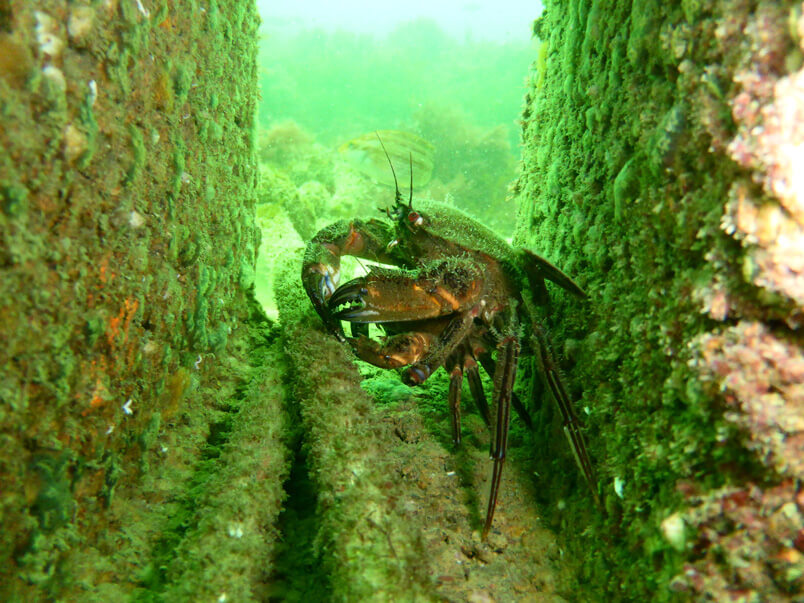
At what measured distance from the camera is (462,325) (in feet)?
9.29

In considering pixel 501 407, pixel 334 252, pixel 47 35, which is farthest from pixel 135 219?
pixel 501 407

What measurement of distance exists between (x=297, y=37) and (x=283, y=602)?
39.2m

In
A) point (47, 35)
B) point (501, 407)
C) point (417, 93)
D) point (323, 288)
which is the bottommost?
point (501, 407)

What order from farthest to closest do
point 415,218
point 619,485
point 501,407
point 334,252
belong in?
point 334,252 < point 415,218 < point 501,407 < point 619,485

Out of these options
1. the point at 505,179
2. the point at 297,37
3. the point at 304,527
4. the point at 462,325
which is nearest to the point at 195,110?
the point at 462,325

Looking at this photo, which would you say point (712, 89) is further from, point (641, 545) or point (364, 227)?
point (364, 227)

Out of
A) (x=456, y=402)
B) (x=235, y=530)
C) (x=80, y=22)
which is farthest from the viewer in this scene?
(x=456, y=402)

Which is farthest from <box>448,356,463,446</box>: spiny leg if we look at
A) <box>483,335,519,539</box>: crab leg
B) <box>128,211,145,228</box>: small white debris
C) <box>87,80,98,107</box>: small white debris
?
<box>87,80,98,107</box>: small white debris

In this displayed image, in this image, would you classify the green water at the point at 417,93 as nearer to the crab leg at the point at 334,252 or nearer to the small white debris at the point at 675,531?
the crab leg at the point at 334,252

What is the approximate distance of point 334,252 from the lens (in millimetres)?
3281

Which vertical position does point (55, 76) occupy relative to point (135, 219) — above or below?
above

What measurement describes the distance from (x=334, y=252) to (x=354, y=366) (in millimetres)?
1003

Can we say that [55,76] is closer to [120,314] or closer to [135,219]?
[135,219]

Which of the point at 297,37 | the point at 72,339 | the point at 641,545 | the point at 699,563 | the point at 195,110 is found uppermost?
the point at 297,37
